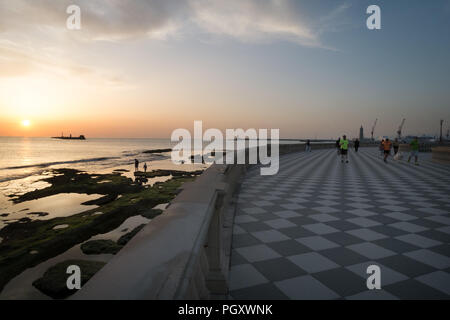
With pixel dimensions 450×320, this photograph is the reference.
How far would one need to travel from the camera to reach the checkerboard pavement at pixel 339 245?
2734 mm

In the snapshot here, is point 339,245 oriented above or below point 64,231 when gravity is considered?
above

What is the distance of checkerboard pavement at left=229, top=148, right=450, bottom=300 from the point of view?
273cm

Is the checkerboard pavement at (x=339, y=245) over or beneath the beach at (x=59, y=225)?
over

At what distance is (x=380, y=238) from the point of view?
4059 millimetres

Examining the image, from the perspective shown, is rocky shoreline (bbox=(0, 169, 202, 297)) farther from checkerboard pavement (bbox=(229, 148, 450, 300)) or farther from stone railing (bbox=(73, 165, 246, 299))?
checkerboard pavement (bbox=(229, 148, 450, 300))

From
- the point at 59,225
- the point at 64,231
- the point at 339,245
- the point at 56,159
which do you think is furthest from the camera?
the point at 56,159

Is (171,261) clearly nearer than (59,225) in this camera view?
Yes

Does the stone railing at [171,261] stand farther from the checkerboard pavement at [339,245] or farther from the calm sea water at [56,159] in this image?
the calm sea water at [56,159]

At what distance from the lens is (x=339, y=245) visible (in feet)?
12.5

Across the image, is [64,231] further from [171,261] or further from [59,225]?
[171,261]

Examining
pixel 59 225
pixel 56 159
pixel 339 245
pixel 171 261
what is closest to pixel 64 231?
pixel 59 225

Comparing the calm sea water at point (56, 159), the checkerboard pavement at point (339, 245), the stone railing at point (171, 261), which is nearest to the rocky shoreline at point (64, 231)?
the stone railing at point (171, 261)
